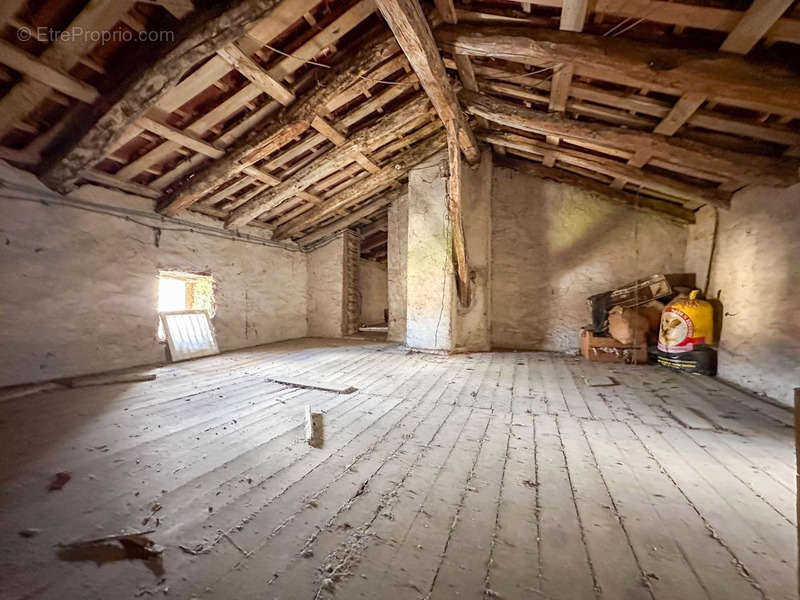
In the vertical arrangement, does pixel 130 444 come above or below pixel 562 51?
below

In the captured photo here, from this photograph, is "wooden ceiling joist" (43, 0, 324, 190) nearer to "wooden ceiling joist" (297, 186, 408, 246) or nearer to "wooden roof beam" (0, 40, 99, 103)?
"wooden roof beam" (0, 40, 99, 103)

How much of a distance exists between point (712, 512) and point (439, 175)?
558cm

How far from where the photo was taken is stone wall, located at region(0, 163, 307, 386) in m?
3.41

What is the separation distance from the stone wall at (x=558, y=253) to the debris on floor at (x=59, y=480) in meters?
5.93

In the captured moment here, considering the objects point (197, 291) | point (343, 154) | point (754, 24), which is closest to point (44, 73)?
point (343, 154)

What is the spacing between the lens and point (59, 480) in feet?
5.40

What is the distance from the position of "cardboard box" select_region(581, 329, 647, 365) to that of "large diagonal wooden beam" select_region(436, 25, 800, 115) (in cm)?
324

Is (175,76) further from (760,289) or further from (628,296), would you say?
(628,296)

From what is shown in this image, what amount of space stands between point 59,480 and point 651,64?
463 cm

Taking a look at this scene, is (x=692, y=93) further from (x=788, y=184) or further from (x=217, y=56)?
(x=217, y=56)

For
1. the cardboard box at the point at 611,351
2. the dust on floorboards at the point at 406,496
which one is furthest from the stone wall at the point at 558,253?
the dust on floorboards at the point at 406,496

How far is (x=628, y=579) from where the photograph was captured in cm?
109

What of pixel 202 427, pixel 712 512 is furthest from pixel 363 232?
pixel 712 512

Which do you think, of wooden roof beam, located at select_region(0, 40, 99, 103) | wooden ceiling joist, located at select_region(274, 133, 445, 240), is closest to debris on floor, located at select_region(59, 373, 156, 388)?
wooden roof beam, located at select_region(0, 40, 99, 103)
